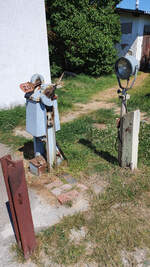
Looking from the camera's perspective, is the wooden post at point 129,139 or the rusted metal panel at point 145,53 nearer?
the wooden post at point 129,139

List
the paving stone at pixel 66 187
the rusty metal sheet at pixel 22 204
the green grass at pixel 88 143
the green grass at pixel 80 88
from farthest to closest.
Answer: the green grass at pixel 80 88
the green grass at pixel 88 143
the paving stone at pixel 66 187
the rusty metal sheet at pixel 22 204

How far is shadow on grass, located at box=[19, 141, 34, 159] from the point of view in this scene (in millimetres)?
4461

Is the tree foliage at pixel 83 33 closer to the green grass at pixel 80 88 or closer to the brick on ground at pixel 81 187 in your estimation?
the green grass at pixel 80 88

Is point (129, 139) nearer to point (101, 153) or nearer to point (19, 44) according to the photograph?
point (101, 153)

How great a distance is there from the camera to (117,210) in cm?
294

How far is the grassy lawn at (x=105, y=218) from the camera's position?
7.75 feet

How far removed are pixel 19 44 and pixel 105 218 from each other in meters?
6.05

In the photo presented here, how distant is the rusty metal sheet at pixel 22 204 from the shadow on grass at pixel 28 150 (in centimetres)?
221

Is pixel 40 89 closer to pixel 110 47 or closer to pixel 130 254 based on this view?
pixel 130 254

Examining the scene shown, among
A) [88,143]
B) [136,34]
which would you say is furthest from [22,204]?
[136,34]

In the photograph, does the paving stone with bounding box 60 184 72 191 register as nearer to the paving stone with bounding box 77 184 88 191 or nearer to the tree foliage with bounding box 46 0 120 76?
the paving stone with bounding box 77 184 88 191

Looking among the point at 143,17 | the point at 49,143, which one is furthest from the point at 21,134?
the point at 143,17

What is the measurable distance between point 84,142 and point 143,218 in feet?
7.53

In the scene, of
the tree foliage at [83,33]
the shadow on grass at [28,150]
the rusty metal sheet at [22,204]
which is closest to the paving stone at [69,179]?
the shadow on grass at [28,150]
